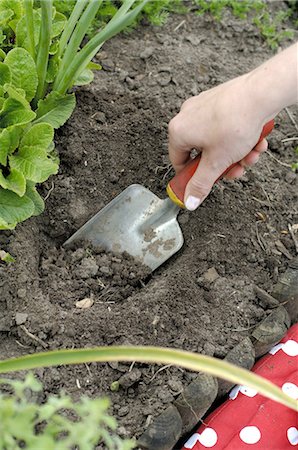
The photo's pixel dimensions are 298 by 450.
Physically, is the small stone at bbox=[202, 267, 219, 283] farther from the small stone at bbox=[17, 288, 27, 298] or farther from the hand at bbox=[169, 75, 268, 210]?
the small stone at bbox=[17, 288, 27, 298]

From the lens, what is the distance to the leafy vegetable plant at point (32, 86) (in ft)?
5.17

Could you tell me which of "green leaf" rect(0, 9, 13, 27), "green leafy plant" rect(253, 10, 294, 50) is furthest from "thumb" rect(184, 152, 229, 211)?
"green leafy plant" rect(253, 10, 294, 50)

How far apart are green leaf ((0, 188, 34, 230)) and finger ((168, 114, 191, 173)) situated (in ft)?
1.22

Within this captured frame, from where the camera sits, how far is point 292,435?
1547mm

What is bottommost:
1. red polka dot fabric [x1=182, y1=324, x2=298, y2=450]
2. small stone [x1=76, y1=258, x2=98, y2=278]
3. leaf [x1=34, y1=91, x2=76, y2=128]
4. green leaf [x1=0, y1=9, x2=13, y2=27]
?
red polka dot fabric [x1=182, y1=324, x2=298, y2=450]

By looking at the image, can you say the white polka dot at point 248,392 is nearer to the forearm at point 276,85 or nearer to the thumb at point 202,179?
the thumb at point 202,179

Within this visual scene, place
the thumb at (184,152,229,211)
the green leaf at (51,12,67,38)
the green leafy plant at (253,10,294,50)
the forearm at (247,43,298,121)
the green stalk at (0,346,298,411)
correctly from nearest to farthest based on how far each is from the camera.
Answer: the green stalk at (0,346,298,411)
the forearm at (247,43,298,121)
the thumb at (184,152,229,211)
the green leaf at (51,12,67,38)
the green leafy plant at (253,10,294,50)

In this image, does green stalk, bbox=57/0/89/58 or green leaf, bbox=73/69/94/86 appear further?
green leaf, bbox=73/69/94/86

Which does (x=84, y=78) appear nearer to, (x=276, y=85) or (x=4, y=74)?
(x=4, y=74)

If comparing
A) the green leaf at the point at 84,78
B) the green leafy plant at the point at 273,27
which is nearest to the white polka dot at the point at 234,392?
the green leaf at the point at 84,78

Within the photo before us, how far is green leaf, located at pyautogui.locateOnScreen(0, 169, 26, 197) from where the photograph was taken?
1.55 metres

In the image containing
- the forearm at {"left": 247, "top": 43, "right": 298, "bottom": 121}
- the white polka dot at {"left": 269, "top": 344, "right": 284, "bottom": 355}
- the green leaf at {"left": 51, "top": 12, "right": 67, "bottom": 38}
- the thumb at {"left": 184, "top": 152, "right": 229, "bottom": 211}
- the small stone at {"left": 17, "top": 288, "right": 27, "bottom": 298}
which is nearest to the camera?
the forearm at {"left": 247, "top": 43, "right": 298, "bottom": 121}

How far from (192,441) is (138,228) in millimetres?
593

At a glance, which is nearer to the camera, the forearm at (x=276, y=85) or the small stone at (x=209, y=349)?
the forearm at (x=276, y=85)
